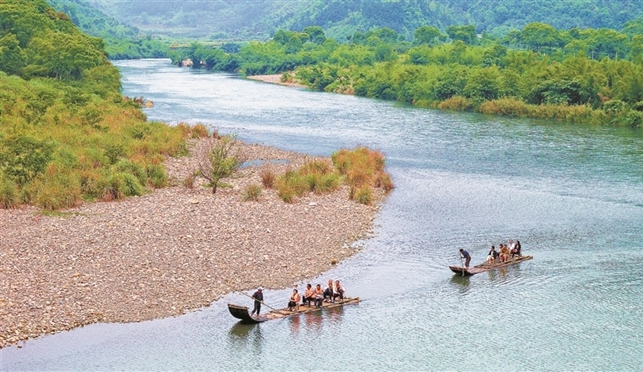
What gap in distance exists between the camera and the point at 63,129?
58.0m

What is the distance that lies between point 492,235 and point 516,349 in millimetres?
15229

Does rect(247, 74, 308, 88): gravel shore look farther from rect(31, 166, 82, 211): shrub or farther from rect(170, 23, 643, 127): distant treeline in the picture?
rect(31, 166, 82, 211): shrub

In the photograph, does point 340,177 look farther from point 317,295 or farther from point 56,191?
point 317,295

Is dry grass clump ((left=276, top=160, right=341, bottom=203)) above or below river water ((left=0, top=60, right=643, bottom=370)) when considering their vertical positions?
above

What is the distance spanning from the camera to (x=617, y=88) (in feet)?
309

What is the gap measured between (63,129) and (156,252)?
25.1 metres

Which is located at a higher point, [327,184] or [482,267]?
[327,184]

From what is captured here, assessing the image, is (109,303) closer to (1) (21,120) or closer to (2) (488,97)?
(1) (21,120)

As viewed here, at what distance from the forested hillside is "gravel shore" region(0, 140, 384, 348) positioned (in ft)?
5.96

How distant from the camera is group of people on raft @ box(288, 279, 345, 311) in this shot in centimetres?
3250

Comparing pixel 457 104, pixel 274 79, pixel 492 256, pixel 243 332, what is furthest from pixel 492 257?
pixel 274 79

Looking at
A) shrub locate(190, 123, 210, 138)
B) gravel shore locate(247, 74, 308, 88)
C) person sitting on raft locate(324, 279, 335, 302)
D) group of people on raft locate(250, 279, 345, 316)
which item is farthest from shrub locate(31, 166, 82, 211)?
gravel shore locate(247, 74, 308, 88)

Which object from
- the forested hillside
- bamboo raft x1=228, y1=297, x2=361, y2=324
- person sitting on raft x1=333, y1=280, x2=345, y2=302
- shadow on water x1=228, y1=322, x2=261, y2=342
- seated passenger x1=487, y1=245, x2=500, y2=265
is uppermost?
the forested hillside

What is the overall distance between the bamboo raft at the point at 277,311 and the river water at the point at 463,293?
0.94 ft
